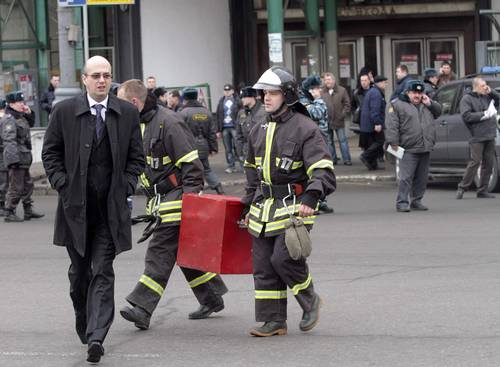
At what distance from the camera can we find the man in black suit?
Answer: 7.48m

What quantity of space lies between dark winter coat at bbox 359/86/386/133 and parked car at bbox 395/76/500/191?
85.4 inches

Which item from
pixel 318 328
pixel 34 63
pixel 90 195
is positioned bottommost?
pixel 318 328

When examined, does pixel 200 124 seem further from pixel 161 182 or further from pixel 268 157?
pixel 268 157

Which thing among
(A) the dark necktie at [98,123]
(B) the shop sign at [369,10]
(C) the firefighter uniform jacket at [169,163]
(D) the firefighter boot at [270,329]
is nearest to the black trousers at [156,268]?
(C) the firefighter uniform jacket at [169,163]

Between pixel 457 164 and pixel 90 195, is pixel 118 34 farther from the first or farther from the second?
pixel 90 195

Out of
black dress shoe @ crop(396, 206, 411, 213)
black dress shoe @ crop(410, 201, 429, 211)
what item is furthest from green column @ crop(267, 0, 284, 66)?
black dress shoe @ crop(396, 206, 411, 213)

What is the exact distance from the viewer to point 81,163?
7461 mm

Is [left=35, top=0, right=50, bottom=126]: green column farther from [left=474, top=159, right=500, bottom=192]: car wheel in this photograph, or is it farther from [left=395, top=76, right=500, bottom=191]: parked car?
[left=474, top=159, right=500, bottom=192]: car wheel

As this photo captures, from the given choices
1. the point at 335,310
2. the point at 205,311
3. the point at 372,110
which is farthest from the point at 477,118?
the point at 205,311

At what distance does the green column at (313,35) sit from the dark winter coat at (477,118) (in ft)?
26.4

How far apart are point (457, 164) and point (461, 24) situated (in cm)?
967

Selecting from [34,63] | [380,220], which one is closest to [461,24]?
[34,63]

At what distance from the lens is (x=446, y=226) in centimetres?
1398

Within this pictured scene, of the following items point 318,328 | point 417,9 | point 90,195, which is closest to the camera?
point 90,195
